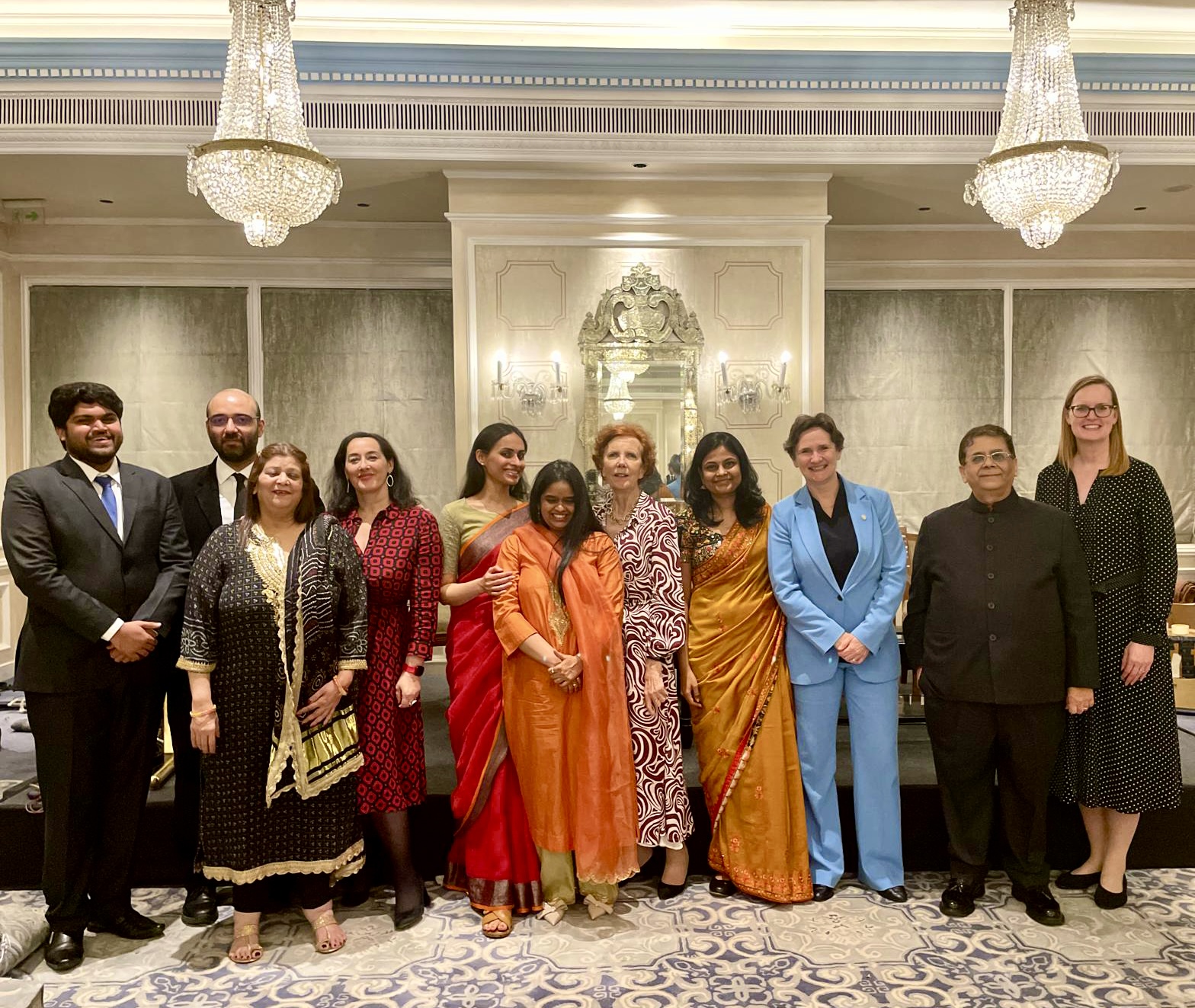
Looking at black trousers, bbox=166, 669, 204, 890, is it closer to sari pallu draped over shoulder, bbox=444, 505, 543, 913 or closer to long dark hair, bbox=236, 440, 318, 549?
long dark hair, bbox=236, 440, 318, 549

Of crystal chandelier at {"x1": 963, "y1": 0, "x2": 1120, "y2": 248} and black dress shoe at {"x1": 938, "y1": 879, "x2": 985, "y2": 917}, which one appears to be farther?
crystal chandelier at {"x1": 963, "y1": 0, "x2": 1120, "y2": 248}

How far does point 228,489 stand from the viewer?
9.36ft

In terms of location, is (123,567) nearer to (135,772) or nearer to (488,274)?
(135,772)

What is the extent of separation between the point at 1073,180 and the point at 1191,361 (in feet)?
10.7

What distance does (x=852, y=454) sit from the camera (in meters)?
6.05

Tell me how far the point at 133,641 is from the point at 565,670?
47.8 inches

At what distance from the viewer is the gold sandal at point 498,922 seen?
104 inches

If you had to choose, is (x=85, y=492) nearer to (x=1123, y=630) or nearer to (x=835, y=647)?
(x=835, y=647)

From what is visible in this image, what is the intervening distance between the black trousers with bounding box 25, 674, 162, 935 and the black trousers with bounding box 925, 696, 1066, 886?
2400 millimetres

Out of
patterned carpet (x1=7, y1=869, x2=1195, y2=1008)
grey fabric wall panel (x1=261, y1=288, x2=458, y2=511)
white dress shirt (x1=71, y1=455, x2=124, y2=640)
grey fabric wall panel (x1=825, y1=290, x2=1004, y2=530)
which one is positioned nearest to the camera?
patterned carpet (x1=7, y1=869, x2=1195, y2=1008)

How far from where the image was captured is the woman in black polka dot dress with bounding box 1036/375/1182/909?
8.93 ft

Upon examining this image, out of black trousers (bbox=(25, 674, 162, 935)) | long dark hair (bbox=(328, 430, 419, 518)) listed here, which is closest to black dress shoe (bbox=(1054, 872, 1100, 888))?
long dark hair (bbox=(328, 430, 419, 518))

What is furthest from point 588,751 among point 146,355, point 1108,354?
point 1108,354

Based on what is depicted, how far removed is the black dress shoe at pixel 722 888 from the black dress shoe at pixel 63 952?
1.88m
